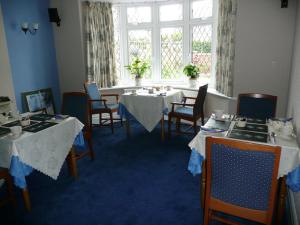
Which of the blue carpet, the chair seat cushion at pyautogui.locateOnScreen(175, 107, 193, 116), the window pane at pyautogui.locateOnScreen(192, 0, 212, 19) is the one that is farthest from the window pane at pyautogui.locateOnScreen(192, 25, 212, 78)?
the blue carpet

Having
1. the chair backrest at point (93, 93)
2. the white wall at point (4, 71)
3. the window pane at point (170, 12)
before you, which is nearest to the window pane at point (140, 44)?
the window pane at point (170, 12)

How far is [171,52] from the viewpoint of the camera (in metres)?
5.23

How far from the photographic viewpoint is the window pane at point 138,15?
5.18 m

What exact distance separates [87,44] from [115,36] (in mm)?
741

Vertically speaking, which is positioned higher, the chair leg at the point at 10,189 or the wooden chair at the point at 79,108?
the wooden chair at the point at 79,108

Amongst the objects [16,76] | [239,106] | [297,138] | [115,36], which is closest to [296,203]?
[297,138]

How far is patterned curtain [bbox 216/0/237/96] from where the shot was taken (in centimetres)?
393

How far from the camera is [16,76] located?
3.98 metres

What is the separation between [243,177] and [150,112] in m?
2.59

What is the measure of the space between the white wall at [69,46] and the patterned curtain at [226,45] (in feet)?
8.40

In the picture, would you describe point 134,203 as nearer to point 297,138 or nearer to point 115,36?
point 297,138

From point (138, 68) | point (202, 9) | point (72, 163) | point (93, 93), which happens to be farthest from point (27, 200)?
point (202, 9)

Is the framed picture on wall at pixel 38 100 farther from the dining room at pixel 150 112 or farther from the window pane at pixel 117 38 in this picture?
the window pane at pixel 117 38

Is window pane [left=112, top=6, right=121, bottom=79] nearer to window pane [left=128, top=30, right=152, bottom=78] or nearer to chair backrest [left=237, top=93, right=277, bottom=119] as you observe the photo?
window pane [left=128, top=30, right=152, bottom=78]
